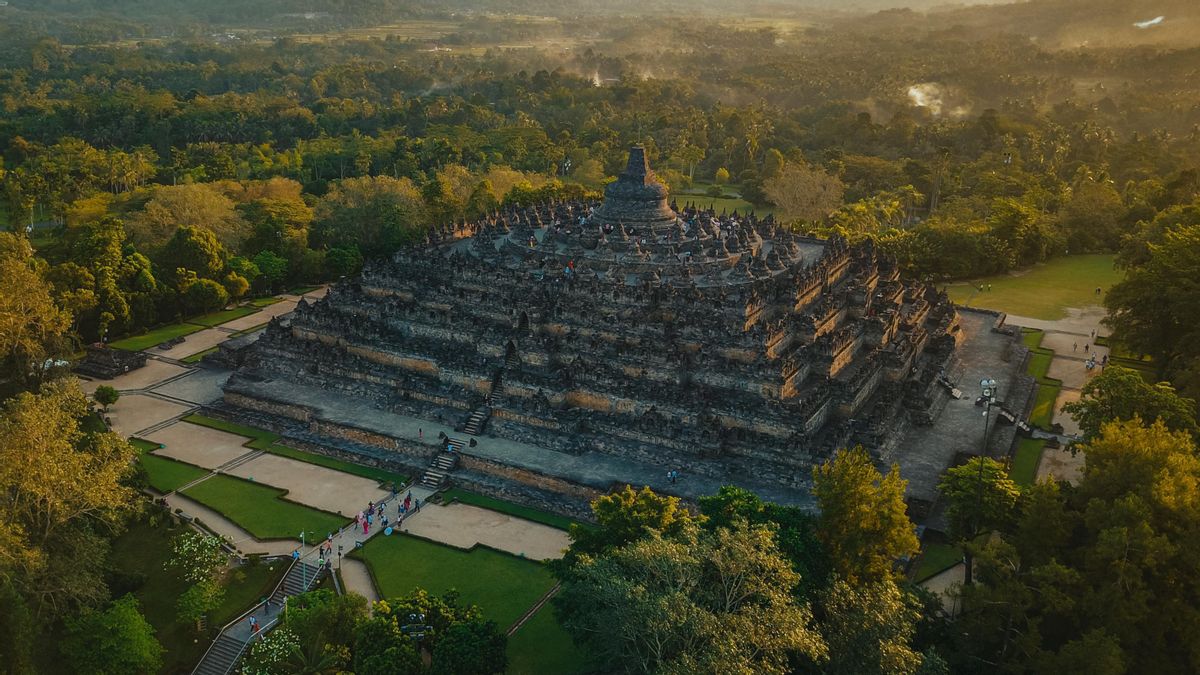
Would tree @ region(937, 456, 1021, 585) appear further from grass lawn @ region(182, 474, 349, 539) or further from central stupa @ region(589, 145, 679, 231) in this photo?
central stupa @ region(589, 145, 679, 231)

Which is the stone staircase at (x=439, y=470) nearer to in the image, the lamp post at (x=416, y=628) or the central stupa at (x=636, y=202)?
the lamp post at (x=416, y=628)

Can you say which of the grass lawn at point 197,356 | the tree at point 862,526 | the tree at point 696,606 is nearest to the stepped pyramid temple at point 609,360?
the grass lawn at point 197,356

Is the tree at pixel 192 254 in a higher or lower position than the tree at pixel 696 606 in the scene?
lower

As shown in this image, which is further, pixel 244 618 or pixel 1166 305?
pixel 1166 305

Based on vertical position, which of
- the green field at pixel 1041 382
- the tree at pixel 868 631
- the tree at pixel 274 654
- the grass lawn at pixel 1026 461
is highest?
the tree at pixel 868 631

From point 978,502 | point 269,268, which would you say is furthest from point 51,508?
point 269,268

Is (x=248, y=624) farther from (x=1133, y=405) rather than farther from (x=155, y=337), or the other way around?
(x=1133, y=405)

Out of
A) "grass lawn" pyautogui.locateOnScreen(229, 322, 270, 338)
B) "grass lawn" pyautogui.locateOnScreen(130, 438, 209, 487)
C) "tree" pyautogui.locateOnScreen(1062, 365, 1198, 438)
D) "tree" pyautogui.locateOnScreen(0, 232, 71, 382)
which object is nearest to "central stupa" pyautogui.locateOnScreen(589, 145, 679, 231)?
"grass lawn" pyautogui.locateOnScreen(229, 322, 270, 338)
